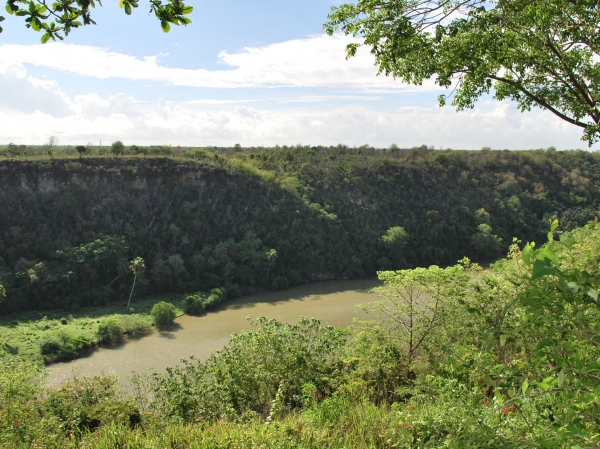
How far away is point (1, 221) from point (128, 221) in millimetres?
8342

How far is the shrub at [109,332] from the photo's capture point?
75.9 feet

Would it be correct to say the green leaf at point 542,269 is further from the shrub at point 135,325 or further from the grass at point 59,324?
the shrub at point 135,325

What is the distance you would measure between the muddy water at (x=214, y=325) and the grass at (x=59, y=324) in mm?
1300

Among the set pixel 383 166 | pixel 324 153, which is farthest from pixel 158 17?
pixel 324 153

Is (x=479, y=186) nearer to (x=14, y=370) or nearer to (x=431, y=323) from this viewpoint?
(x=431, y=323)

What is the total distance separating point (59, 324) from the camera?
82.8 ft

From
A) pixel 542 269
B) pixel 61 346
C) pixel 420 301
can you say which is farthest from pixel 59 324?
pixel 542 269

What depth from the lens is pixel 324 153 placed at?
2053 inches

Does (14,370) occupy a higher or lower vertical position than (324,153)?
→ lower

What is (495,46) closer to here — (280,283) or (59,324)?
(59,324)

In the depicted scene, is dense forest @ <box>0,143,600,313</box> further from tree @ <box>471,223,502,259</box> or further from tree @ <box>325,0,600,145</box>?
tree @ <box>325,0,600,145</box>

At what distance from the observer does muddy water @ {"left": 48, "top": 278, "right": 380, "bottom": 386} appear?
2041cm

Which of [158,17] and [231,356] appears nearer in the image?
[158,17]

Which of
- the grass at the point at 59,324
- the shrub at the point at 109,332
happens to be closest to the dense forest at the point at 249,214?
the grass at the point at 59,324
